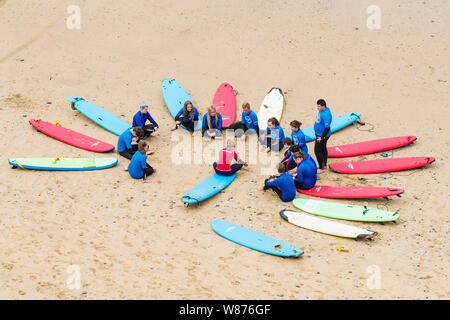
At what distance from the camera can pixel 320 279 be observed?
6.90 meters

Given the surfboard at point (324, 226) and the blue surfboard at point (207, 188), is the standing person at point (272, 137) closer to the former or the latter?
the blue surfboard at point (207, 188)

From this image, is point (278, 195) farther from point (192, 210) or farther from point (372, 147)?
point (372, 147)

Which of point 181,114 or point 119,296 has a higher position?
point 181,114

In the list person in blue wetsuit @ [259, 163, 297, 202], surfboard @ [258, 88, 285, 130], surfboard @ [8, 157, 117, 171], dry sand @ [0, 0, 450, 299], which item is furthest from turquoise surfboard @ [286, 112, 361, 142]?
surfboard @ [8, 157, 117, 171]

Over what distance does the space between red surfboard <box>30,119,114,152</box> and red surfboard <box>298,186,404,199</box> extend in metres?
4.78

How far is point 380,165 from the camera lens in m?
9.84

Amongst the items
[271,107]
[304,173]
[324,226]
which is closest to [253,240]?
[324,226]

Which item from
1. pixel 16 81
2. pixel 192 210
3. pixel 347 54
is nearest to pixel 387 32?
pixel 347 54

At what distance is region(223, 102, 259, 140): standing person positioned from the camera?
1103cm

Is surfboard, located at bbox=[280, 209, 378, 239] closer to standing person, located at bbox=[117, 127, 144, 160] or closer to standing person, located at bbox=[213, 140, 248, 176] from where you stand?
standing person, located at bbox=[213, 140, 248, 176]

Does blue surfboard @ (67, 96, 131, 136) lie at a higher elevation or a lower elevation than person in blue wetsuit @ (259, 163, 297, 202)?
higher

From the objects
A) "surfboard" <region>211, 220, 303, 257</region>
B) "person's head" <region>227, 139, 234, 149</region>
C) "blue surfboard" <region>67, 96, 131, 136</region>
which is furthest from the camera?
"blue surfboard" <region>67, 96, 131, 136</region>

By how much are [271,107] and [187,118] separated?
2490mm

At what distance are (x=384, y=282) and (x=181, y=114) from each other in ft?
21.9
